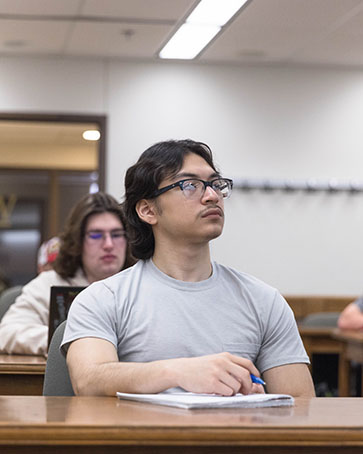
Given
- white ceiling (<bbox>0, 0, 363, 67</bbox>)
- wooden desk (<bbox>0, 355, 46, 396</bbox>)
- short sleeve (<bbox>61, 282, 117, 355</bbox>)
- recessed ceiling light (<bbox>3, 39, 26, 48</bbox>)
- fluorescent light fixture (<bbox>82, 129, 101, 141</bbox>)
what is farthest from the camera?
fluorescent light fixture (<bbox>82, 129, 101, 141</bbox>)

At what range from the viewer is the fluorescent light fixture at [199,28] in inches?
221

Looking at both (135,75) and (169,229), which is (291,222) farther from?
(169,229)

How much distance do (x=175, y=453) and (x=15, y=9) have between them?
4.67m

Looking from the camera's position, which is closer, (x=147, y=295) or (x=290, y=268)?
(x=147, y=295)

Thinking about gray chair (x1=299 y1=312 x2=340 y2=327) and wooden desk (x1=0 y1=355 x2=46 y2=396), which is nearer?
wooden desk (x1=0 y1=355 x2=46 y2=396)

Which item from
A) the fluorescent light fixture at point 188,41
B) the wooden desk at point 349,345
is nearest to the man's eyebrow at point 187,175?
the wooden desk at point 349,345

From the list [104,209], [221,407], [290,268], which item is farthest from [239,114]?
[221,407]

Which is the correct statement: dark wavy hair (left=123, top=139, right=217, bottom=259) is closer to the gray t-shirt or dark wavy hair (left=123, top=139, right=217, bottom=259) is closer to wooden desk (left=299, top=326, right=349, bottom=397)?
the gray t-shirt

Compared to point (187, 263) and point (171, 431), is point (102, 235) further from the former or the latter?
point (171, 431)

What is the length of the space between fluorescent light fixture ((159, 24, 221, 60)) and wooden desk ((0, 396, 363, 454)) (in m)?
4.81

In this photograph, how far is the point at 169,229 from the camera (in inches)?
89.0

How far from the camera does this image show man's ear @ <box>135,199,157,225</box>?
2.33 meters

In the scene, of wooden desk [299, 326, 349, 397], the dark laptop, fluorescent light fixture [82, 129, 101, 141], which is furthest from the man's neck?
fluorescent light fixture [82, 129, 101, 141]

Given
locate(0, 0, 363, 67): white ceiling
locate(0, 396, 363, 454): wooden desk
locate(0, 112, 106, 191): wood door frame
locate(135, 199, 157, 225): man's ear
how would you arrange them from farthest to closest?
1. locate(0, 112, 106, 191): wood door frame
2. locate(0, 0, 363, 67): white ceiling
3. locate(135, 199, 157, 225): man's ear
4. locate(0, 396, 363, 454): wooden desk
